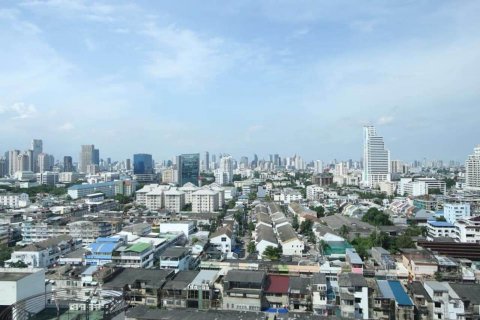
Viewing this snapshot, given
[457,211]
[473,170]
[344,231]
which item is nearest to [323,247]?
[344,231]

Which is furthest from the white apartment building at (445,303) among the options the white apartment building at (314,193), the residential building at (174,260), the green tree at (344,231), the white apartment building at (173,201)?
the white apartment building at (314,193)

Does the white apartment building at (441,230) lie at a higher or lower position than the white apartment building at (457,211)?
lower

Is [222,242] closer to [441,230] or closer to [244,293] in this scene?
[244,293]

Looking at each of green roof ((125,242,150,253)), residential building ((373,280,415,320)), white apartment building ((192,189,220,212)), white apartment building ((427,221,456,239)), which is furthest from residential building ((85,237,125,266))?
white apartment building ((192,189,220,212))

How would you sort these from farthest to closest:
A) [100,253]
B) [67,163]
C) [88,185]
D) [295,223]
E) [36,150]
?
1. [67,163]
2. [36,150]
3. [88,185]
4. [295,223]
5. [100,253]

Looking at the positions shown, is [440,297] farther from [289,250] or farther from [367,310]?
[289,250]

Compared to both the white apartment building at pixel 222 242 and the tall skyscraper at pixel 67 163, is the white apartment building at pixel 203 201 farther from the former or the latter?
the tall skyscraper at pixel 67 163
